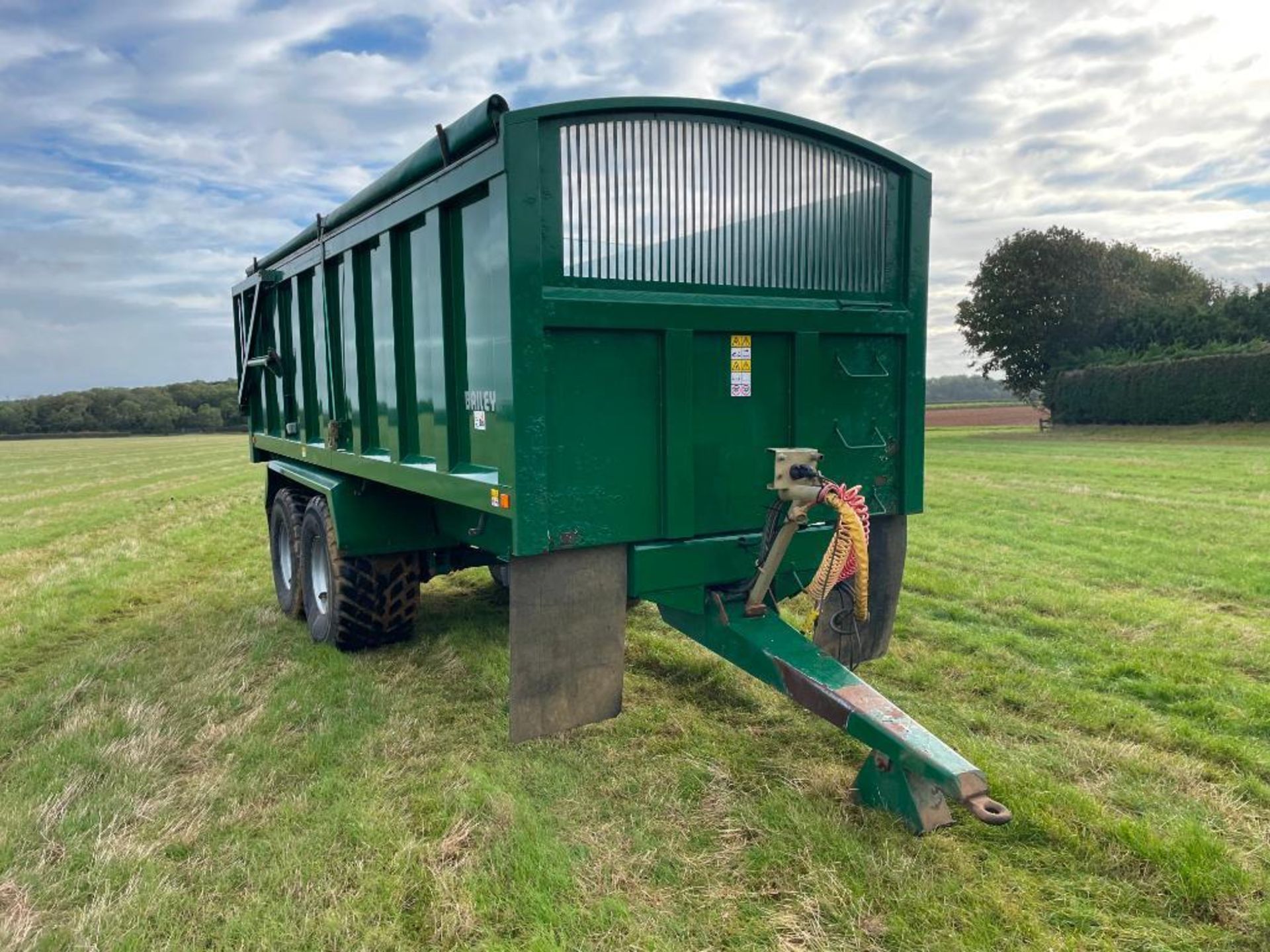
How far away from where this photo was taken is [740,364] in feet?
13.0

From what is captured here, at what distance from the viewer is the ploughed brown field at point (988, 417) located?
4075cm

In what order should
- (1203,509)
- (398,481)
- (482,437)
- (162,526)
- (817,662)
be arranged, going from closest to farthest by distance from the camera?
1. (817,662)
2. (482,437)
3. (398,481)
4. (1203,509)
5. (162,526)

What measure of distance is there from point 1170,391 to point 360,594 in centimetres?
3057

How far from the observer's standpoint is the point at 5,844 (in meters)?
3.29

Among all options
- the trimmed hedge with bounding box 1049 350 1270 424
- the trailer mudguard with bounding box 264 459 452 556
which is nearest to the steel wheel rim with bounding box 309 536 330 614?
the trailer mudguard with bounding box 264 459 452 556

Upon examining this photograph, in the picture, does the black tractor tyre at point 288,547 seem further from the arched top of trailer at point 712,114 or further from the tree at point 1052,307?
the tree at point 1052,307

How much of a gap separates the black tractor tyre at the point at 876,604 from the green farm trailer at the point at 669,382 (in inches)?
0.5

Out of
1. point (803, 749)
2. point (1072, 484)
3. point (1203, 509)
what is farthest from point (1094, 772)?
point (1072, 484)

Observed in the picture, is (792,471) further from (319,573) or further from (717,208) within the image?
(319,573)

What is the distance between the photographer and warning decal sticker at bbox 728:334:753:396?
394 centimetres

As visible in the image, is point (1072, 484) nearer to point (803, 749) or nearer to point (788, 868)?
point (803, 749)

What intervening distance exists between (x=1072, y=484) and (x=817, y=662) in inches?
479

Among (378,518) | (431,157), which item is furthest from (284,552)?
(431,157)

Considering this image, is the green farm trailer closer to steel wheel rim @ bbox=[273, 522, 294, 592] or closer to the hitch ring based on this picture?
the hitch ring
